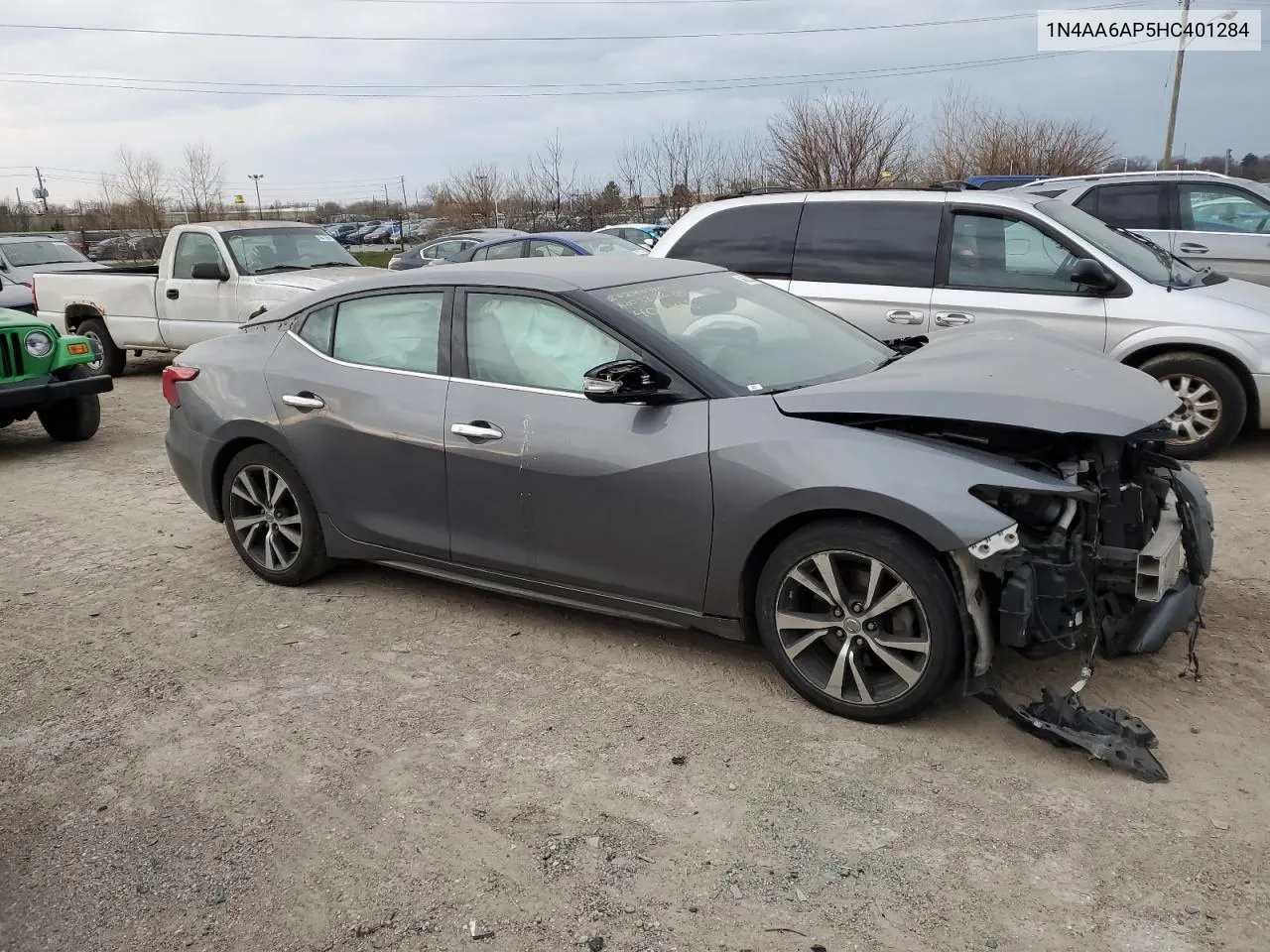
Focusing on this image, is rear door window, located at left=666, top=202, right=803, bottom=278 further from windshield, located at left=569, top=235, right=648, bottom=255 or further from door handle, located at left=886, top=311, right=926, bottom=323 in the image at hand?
windshield, located at left=569, top=235, right=648, bottom=255

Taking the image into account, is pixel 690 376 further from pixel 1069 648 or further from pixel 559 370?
pixel 1069 648

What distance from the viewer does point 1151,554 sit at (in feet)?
11.7

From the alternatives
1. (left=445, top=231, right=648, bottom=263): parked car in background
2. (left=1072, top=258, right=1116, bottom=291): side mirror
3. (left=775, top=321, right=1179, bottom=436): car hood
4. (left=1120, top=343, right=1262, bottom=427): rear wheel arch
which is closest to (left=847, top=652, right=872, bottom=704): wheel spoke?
(left=775, top=321, right=1179, bottom=436): car hood

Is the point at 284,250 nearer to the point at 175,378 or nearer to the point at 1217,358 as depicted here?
the point at 175,378

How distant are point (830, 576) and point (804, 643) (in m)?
0.30

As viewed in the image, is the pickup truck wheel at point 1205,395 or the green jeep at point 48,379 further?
the green jeep at point 48,379

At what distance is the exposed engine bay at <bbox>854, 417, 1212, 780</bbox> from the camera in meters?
3.43

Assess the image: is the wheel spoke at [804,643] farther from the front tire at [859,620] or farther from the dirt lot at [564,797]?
the dirt lot at [564,797]

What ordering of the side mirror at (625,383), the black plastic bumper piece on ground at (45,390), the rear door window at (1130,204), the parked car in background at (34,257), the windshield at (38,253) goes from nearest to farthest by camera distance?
the side mirror at (625,383) → the black plastic bumper piece on ground at (45,390) → the rear door window at (1130,204) → the parked car in background at (34,257) → the windshield at (38,253)

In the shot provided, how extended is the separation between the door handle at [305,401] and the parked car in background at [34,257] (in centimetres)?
1361

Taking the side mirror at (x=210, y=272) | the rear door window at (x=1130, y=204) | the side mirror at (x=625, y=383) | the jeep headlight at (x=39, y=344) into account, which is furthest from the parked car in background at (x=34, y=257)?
the side mirror at (x=625, y=383)

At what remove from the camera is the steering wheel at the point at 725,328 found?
4363 mm

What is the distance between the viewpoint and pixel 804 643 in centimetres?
380

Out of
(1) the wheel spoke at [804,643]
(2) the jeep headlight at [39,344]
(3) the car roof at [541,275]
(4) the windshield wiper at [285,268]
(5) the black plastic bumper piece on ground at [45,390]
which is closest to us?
(1) the wheel spoke at [804,643]
